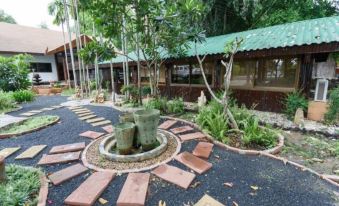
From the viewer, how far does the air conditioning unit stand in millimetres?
5238

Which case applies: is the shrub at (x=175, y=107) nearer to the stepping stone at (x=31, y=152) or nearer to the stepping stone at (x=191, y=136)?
the stepping stone at (x=191, y=136)

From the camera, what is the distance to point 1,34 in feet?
51.1

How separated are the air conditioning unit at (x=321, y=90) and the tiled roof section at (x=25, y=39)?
19.2 metres

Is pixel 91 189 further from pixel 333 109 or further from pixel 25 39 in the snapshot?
pixel 25 39

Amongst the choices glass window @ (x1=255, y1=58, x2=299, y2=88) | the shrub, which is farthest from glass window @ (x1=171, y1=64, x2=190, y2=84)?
glass window @ (x1=255, y1=58, x2=299, y2=88)

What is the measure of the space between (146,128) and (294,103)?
4.59 metres

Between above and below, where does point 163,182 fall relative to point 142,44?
below

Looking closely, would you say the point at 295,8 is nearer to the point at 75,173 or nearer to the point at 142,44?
the point at 142,44

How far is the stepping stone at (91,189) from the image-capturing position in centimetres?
230

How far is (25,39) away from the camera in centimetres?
1664

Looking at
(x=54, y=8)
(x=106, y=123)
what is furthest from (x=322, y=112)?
(x=54, y=8)

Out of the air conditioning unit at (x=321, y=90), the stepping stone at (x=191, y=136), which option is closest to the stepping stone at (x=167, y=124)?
the stepping stone at (x=191, y=136)

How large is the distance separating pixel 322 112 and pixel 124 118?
5432 mm

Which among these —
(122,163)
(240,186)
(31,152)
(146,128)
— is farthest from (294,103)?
(31,152)
